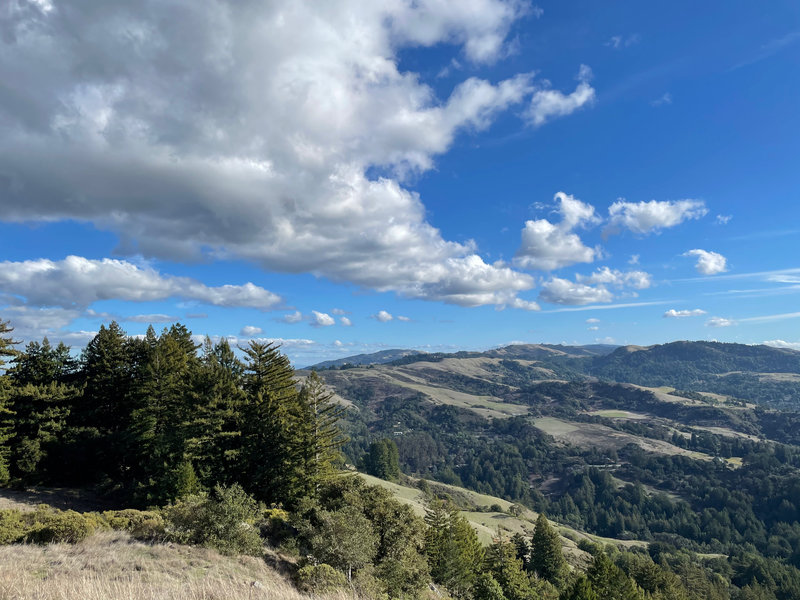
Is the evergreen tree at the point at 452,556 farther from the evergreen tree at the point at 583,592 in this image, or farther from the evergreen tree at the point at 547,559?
the evergreen tree at the point at 547,559

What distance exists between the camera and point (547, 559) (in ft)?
260

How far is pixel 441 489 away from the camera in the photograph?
186m

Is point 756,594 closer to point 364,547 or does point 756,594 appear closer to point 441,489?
point 441,489

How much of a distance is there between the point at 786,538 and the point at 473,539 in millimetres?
219367

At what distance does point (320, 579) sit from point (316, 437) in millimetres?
19080

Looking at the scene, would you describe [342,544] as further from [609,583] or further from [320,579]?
[609,583]

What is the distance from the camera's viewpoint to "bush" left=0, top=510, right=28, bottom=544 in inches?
882

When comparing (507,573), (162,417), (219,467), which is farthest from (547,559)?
(162,417)

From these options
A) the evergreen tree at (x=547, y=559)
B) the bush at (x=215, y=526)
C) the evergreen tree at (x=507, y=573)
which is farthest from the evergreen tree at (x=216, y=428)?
the evergreen tree at (x=547, y=559)

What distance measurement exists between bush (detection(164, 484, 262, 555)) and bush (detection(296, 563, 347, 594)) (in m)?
4.02

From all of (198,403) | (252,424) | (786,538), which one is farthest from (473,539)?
(786,538)

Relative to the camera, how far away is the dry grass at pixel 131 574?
501 inches

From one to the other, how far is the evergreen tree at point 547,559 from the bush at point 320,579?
71816 millimetres

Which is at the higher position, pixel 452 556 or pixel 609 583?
pixel 452 556
